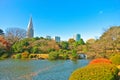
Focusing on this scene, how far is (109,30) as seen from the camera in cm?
3941

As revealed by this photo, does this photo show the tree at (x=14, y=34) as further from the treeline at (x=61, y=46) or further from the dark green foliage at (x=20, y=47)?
the dark green foliage at (x=20, y=47)

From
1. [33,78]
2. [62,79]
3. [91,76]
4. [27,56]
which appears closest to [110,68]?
[91,76]

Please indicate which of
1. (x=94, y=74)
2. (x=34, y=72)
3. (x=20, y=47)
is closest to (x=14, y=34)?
(x=20, y=47)

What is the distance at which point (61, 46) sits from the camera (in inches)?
2576

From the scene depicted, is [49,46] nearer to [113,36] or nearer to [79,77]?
[113,36]

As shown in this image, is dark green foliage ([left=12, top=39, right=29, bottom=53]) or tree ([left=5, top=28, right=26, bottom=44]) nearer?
dark green foliage ([left=12, top=39, right=29, bottom=53])

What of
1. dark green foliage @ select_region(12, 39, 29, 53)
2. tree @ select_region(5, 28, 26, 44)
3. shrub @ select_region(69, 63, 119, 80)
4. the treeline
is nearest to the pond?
shrub @ select_region(69, 63, 119, 80)

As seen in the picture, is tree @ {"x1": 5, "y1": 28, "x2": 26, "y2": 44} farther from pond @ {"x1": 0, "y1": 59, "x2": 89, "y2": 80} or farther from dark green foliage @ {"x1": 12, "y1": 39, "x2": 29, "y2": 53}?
pond @ {"x1": 0, "y1": 59, "x2": 89, "y2": 80}

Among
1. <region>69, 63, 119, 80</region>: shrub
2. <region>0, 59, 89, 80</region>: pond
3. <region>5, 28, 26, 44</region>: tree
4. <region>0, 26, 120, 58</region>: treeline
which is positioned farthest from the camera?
<region>5, 28, 26, 44</region>: tree

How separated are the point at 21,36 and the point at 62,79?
180ft

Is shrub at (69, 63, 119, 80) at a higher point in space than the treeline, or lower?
lower

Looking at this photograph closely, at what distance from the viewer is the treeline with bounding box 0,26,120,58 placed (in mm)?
37219

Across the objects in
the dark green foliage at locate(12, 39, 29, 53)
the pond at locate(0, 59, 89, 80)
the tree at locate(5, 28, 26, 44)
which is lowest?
the pond at locate(0, 59, 89, 80)

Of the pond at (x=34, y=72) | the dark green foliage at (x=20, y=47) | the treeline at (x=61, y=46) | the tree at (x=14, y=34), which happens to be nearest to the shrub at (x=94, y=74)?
the pond at (x=34, y=72)
